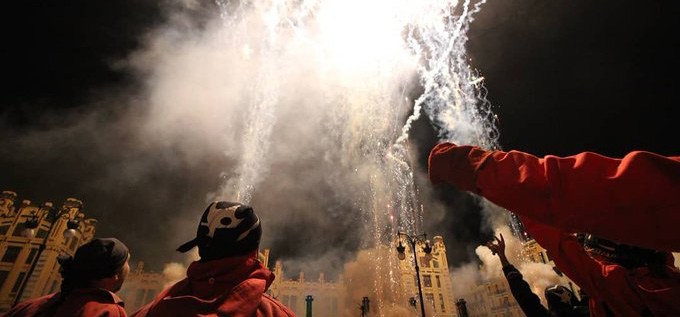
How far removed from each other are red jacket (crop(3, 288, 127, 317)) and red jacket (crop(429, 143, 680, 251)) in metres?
3.27

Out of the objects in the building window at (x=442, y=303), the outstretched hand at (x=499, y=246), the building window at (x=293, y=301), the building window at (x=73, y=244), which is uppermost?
the building window at (x=73, y=244)

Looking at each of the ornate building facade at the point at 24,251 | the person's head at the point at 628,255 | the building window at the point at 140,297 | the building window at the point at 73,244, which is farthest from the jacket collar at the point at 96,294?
the building window at the point at 140,297

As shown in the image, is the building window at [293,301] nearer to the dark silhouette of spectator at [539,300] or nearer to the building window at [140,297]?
the building window at [140,297]

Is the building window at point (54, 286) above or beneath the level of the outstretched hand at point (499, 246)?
above

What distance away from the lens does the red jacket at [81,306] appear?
8.41 ft

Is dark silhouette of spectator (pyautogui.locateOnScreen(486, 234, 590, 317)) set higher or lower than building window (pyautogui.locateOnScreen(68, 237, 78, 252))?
lower

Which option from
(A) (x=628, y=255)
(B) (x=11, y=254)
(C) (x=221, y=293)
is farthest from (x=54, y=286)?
(A) (x=628, y=255)

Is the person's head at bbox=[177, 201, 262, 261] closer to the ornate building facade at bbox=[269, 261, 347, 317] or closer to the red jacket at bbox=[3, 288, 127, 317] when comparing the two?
the red jacket at bbox=[3, 288, 127, 317]

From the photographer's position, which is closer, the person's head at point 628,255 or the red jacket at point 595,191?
the red jacket at point 595,191

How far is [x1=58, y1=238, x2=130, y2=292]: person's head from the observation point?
2777 millimetres

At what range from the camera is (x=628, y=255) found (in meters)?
2.36

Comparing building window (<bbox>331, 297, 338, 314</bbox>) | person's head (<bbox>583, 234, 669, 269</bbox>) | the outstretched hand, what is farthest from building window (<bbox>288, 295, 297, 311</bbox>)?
person's head (<bbox>583, 234, 669, 269</bbox>)

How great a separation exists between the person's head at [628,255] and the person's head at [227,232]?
2.91 meters

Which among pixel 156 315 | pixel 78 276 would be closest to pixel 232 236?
pixel 156 315
